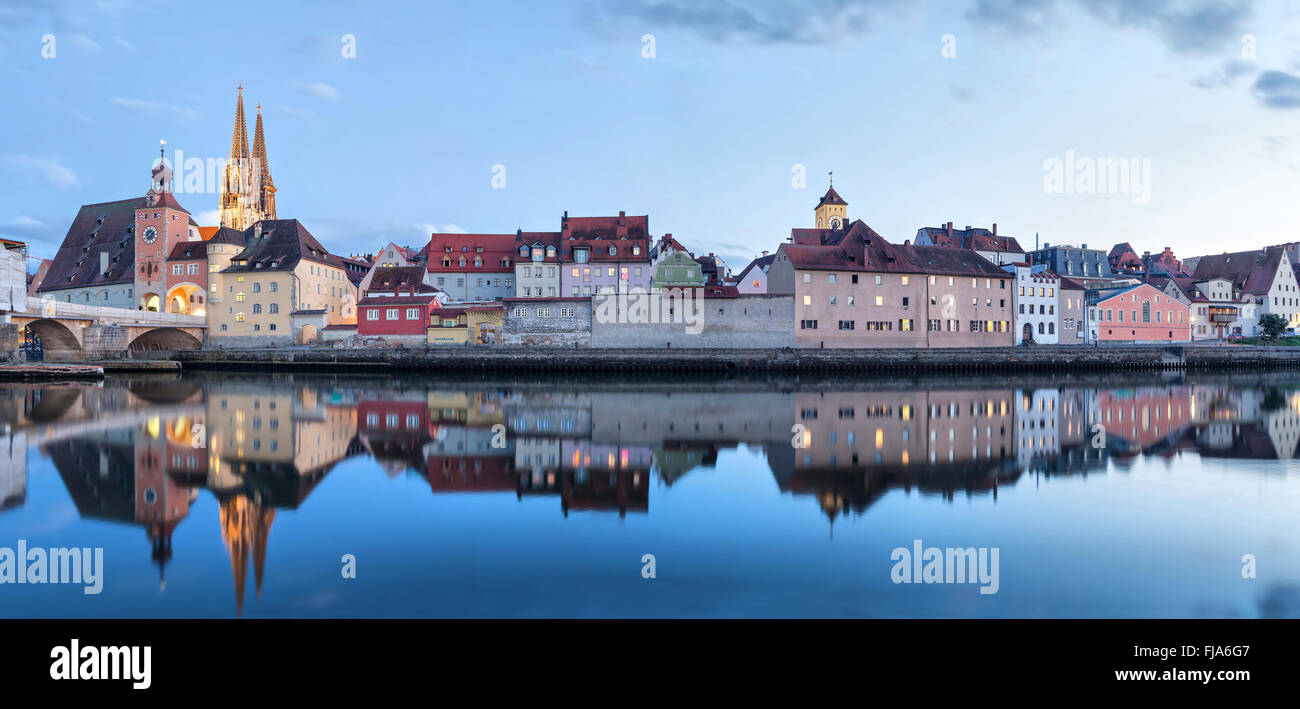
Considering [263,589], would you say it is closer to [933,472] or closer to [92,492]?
[92,492]

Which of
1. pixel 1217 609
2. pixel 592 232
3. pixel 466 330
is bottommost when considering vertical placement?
pixel 1217 609

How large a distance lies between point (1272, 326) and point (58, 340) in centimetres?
9200

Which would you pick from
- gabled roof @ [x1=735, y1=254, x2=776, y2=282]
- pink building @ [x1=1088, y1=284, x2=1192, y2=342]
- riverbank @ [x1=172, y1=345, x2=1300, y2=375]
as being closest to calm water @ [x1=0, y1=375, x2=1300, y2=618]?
riverbank @ [x1=172, y1=345, x2=1300, y2=375]

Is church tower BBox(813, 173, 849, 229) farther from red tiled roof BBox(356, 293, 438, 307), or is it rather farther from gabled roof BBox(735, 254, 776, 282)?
red tiled roof BBox(356, 293, 438, 307)

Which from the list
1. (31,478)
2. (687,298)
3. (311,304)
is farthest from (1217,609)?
(311,304)

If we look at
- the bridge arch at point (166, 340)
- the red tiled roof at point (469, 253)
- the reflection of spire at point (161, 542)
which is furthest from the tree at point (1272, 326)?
the bridge arch at point (166, 340)

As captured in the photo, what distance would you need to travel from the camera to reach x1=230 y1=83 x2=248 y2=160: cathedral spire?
8619 centimetres

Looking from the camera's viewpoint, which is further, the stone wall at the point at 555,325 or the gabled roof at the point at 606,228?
the gabled roof at the point at 606,228

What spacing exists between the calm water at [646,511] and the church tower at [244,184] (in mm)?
72258

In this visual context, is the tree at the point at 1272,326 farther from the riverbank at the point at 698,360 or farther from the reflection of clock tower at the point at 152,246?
the reflection of clock tower at the point at 152,246

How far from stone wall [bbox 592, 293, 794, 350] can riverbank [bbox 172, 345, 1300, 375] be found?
1.82m

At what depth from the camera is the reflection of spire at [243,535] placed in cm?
748

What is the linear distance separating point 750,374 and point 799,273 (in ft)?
28.4

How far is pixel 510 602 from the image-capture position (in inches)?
269
